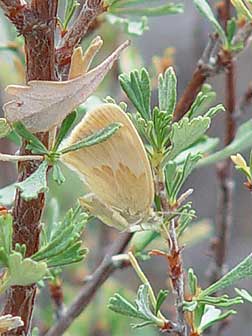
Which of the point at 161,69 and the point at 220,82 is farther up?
the point at 161,69

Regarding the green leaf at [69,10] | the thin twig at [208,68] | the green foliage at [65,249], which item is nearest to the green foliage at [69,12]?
the green leaf at [69,10]

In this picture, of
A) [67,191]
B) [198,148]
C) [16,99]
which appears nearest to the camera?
[16,99]

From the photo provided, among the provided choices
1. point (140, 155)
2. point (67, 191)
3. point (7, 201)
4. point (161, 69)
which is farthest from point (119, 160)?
point (67, 191)

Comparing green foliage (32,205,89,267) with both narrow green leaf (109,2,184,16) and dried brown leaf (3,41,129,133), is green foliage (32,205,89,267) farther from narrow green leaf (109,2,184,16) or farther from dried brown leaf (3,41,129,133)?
narrow green leaf (109,2,184,16)

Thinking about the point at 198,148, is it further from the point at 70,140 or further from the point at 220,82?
the point at 220,82

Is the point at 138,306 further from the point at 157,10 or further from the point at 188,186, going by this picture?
the point at 188,186

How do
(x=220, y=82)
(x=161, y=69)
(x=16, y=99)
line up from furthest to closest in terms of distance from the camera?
(x=220, y=82) < (x=161, y=69) < (x=16, y=99)
